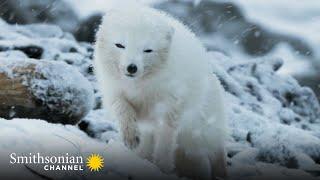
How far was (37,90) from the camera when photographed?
635 cm

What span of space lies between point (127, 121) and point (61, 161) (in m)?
1.07

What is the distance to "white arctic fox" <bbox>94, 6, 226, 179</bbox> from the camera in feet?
15.2

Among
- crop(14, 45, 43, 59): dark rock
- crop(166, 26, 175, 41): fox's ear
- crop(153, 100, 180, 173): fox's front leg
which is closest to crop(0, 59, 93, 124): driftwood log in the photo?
crop(153, 100, 180, 173): fox's front leg

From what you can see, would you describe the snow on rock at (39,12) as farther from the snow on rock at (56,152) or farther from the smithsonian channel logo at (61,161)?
the smithsonian channel logo at (61,161)

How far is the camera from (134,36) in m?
4.55

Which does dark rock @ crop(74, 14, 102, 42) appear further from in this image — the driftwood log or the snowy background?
the driftwood log

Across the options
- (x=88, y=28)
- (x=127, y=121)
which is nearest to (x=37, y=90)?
(x=127, y=121)

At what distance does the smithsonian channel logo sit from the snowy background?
6 cm

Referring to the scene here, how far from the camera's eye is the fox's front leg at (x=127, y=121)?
496cm

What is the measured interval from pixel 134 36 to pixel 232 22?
34.1ft

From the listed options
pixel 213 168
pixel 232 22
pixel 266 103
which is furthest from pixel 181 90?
pixel 232 22

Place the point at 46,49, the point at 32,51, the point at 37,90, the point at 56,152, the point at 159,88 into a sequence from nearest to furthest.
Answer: the point at 56,152, the point at 159,88, the point at 37,90, the point at 32,51, the point at 46,49

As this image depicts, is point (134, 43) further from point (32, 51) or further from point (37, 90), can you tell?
point (32, 51)

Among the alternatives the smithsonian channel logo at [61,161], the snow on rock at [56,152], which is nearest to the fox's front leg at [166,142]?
the snow on rock at [56,152]
